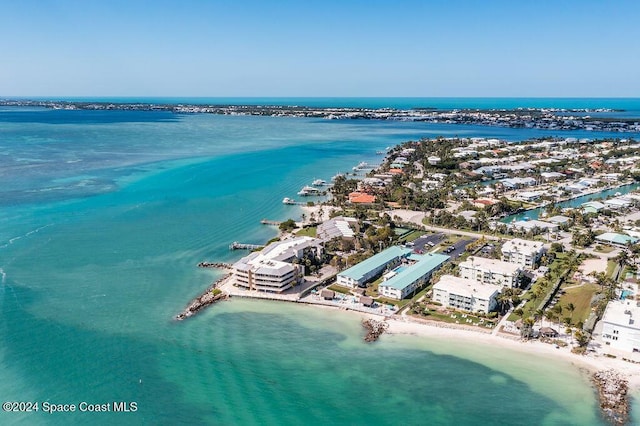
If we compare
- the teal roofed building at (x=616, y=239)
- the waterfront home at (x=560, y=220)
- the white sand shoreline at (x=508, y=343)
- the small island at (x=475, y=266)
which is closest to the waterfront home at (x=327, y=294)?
the small island at (x=475, y=266)

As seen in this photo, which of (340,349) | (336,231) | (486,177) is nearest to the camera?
(340,349)

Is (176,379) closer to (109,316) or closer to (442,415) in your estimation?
(109,316)

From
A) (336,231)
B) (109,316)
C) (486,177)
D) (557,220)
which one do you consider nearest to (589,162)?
(486,177)

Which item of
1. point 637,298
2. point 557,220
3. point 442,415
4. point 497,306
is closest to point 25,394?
point 442,415

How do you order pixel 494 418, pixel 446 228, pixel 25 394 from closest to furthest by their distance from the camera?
pixel 494 418 < pixel 25 394 < pixel 446 228

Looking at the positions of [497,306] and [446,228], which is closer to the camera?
[497,306]

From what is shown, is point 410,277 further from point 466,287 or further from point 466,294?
point 466,294

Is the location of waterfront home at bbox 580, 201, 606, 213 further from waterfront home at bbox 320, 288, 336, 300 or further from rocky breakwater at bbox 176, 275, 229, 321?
rocky breakwater at bbox 176, 275, 229, 321
